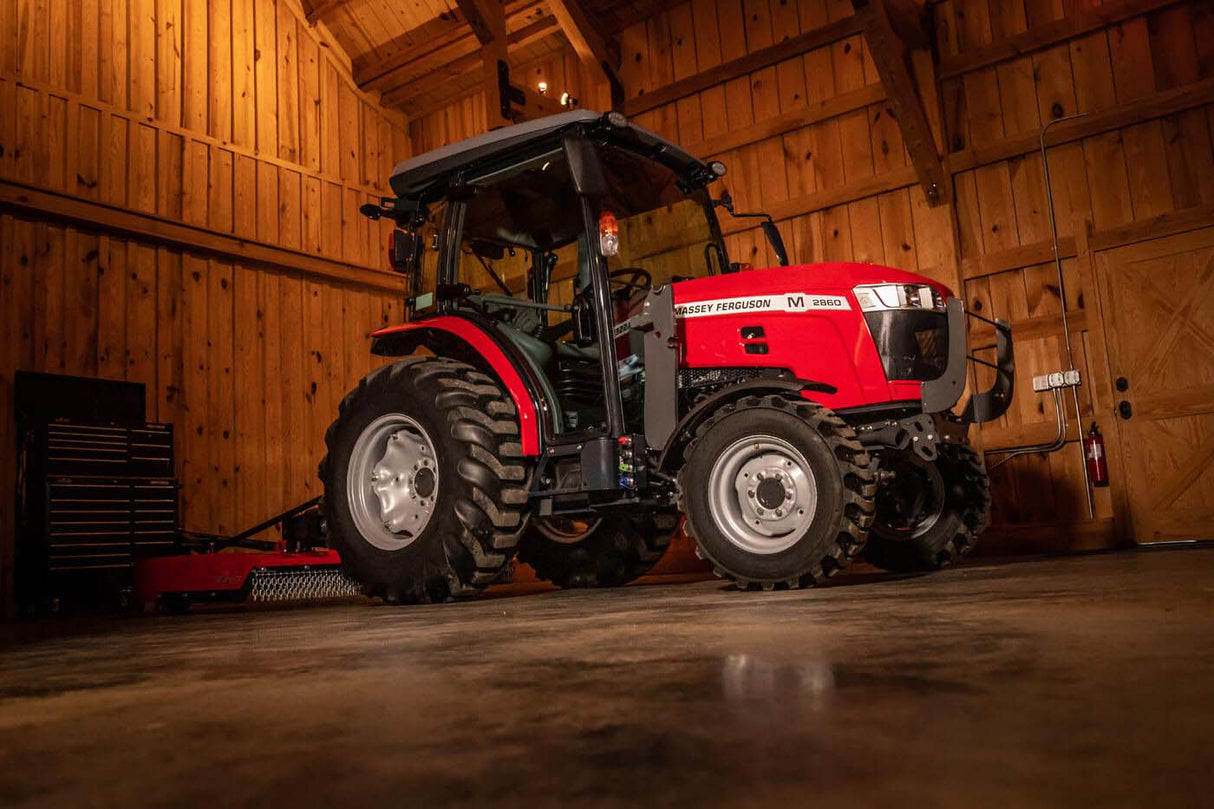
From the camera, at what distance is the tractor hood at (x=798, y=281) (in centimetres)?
380

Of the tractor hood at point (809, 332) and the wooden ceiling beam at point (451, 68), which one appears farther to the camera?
the wooden ceiling beam at point (451, 68)

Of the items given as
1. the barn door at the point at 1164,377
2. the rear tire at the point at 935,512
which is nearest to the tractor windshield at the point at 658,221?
the rear tire at the point at 935,512

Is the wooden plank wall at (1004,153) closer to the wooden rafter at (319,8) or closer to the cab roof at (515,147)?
the cab roof at (515,147)

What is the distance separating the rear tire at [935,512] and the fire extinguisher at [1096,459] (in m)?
2.31

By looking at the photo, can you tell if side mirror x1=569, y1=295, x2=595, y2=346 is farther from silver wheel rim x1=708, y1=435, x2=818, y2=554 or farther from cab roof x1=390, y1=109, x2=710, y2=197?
silver wheel rim x1=708, y1=435, x2=818, y2=554

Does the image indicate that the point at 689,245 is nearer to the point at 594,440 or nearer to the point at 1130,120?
the point at 594,440

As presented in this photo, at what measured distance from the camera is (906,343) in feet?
12.5

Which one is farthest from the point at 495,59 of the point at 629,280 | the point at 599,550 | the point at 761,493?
the point at 761,493

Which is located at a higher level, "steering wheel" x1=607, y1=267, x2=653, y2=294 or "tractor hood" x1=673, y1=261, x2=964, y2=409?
"steering wheel" x1=607, y1=267, x2=653, y2=294

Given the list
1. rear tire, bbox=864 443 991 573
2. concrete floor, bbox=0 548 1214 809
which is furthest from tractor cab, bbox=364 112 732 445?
concrete floor, bbox=0 548 1214 809

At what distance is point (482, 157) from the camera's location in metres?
4.29

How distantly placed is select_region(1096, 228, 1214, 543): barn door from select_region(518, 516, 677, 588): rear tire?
3283 millimetres

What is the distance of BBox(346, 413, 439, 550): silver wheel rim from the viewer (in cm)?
417

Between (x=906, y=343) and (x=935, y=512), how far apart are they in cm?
92
